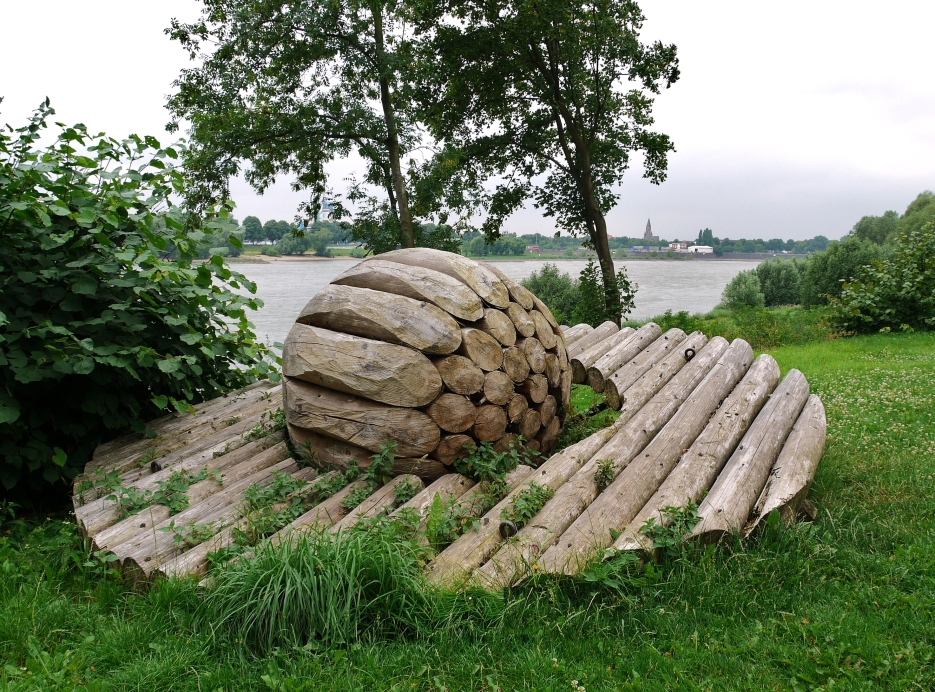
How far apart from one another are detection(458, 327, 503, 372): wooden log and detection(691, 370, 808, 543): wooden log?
1535 millimetres

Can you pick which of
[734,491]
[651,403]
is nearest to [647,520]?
[734,491]

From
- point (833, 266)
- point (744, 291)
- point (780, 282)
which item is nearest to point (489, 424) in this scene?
point (833, 266)

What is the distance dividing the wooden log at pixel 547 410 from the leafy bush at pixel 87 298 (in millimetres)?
2330

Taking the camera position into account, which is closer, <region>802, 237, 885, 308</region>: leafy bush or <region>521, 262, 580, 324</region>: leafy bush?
<region>802, 237, 885, 308</region>: leafy bush

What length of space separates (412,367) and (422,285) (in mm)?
603

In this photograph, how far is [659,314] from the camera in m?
15.1

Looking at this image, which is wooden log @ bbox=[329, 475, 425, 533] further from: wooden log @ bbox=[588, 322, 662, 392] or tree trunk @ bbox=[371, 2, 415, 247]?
tree trunk @ bbox=[371, 2, 415, 247]

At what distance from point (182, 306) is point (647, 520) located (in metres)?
3.68

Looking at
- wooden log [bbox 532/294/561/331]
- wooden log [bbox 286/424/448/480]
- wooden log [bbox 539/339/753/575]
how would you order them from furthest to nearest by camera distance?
1. wooden log [bbox 532/294/561/331]
2. wooden log [bbox 286/424/448/480]
3. wooden log [bbox 539/339/753/575]

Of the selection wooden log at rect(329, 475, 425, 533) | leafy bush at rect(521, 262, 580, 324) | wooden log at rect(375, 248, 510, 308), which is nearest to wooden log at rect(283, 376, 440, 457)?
wooden log at rect(329, 475, 425, 533)

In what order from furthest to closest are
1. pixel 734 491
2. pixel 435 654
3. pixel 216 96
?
pixel 216 96, pixel 734 491, pixel 435 654

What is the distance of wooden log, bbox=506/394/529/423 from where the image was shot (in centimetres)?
447

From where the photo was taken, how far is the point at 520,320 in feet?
15.2

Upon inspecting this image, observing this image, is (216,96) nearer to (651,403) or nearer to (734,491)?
(651,403)
